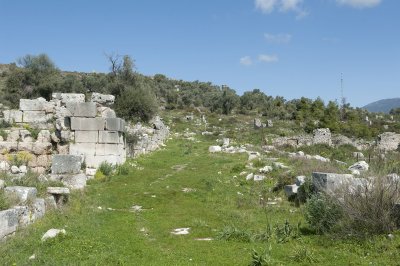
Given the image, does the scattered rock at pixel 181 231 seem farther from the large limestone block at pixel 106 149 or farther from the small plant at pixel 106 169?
the large limestone block at pixel 106 149

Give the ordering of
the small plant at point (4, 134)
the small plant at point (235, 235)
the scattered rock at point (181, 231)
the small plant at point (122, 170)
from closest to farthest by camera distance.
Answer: the small plant at point (235, 235)
the scattered rock at point (181, 231)
the small plant at point (4, 134)
the small plant at point (122, 170)

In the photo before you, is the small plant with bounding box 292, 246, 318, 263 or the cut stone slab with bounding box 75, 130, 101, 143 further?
the cut stone slab with bounding box 75, 130, 101, 143

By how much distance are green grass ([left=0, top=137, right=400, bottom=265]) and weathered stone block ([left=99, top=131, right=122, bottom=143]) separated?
2991mm

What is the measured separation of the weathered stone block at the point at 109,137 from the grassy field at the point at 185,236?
2838 mm

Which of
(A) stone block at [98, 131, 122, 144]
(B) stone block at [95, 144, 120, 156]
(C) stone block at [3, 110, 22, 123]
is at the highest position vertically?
(C) stone block at [3, 110, 22, 123]

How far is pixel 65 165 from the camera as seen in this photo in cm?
1502

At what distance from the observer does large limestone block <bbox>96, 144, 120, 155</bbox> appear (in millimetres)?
19000

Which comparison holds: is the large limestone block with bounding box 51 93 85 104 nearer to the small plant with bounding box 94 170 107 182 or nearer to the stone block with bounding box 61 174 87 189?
the small plant with bounding box 94 170 107 182

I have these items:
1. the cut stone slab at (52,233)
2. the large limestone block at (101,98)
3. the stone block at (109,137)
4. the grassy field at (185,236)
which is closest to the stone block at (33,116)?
the stone block at (109,137)

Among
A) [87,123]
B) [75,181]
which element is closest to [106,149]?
[87,123]

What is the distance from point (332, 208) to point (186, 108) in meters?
57.9

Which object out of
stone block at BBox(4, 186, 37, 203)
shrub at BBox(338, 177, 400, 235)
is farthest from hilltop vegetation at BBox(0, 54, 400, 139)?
shrub at BBox(338, 177, 400, 235)

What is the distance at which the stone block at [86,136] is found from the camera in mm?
18875

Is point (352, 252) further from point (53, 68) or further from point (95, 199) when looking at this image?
point (53, 68)
